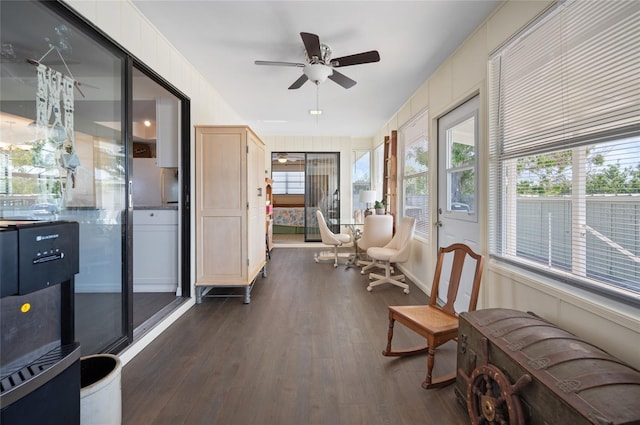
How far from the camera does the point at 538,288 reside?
1858 mm

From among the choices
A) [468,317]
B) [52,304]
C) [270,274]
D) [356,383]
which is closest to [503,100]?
[468,317]

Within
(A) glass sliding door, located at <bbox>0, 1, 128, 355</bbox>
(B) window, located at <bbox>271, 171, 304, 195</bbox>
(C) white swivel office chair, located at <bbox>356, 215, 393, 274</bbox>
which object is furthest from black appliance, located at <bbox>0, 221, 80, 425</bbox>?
(B) window, located at <bbox>271, 171, 304, 195</bbox>

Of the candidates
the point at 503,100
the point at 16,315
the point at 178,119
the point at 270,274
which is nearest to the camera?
the point at 16,315

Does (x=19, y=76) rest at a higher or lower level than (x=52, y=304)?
higher

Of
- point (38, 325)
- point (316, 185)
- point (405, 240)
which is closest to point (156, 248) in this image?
point (38, 325)

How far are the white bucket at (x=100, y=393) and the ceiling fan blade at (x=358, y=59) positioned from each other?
273 cm

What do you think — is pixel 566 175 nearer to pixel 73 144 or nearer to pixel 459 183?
pixel 459 183

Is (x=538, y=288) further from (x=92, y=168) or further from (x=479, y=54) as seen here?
(x=92, y=168)

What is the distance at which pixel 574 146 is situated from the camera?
65.4 inches

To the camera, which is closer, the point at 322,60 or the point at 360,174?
the point at 322,60

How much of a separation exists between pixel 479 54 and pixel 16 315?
3.43m

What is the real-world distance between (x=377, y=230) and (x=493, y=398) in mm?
3286

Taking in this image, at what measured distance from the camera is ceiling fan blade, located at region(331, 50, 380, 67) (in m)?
2.49

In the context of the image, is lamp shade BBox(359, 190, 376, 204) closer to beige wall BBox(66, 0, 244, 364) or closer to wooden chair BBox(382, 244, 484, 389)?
beige wall BBox(66, 0, 244, 364)
